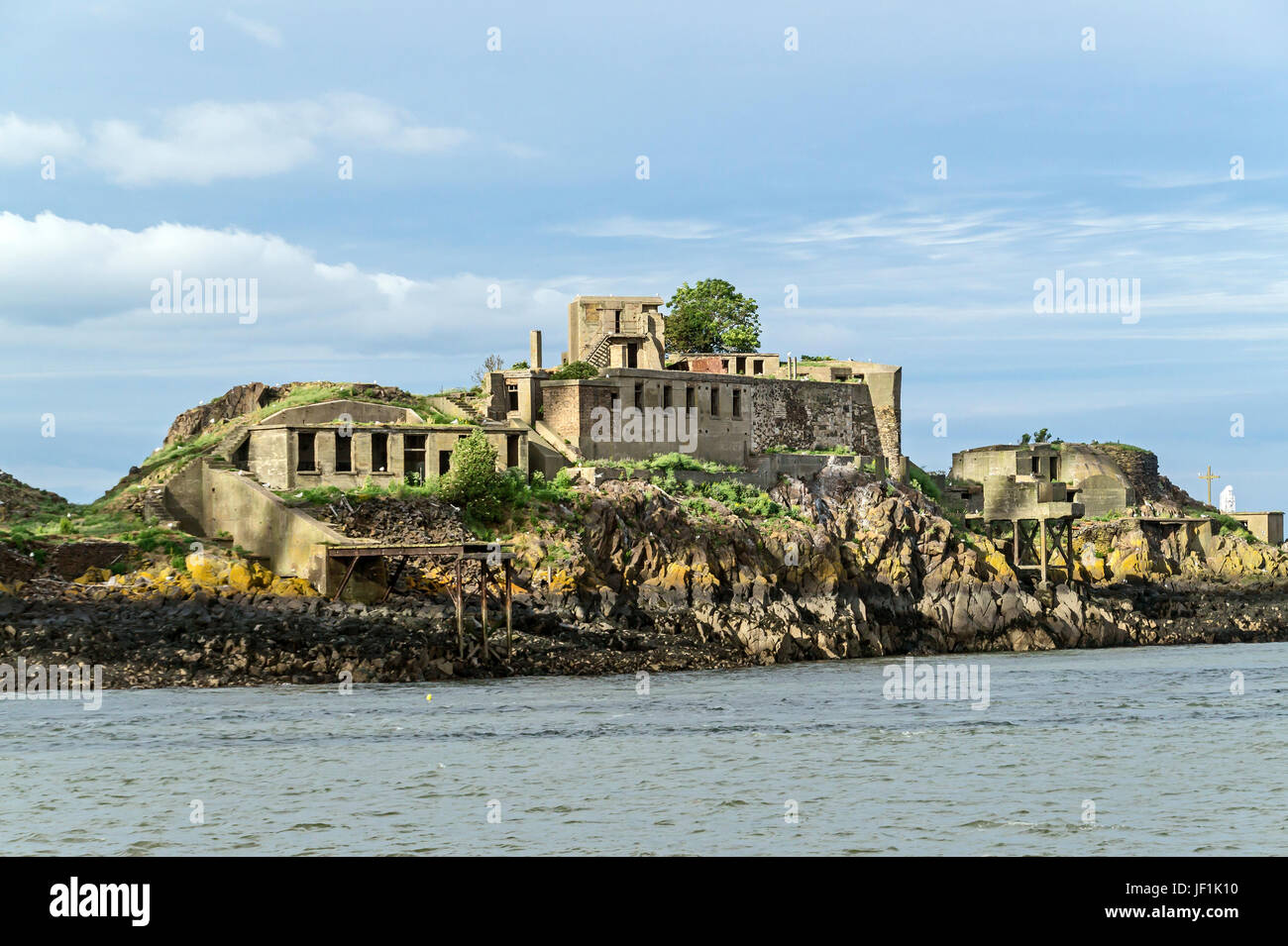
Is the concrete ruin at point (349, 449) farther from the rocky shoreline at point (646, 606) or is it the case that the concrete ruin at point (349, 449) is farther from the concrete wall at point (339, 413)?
the rocky shoreline at point (646, 606)

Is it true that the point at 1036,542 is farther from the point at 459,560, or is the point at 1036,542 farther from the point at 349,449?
the point at 459,560

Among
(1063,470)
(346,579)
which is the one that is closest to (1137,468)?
(1063,470)

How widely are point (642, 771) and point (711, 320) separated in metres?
70.3

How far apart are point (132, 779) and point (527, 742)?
9.42 metres

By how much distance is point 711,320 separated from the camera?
101m

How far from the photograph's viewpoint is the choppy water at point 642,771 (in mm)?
26000

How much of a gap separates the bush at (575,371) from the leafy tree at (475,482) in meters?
12.5

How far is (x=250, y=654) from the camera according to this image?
5025 centimetres

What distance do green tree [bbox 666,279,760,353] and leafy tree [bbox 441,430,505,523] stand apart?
1437 inches

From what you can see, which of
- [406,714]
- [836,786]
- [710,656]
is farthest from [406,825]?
[710,656]

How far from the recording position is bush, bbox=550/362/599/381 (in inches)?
3068

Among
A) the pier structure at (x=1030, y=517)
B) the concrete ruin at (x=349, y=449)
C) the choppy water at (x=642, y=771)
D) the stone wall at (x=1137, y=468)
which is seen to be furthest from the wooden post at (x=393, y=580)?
the stone wall at (x=1137, y=468)

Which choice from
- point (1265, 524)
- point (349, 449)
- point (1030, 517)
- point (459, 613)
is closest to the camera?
point (459, 613)

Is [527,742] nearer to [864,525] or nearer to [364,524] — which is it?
[364,524]
